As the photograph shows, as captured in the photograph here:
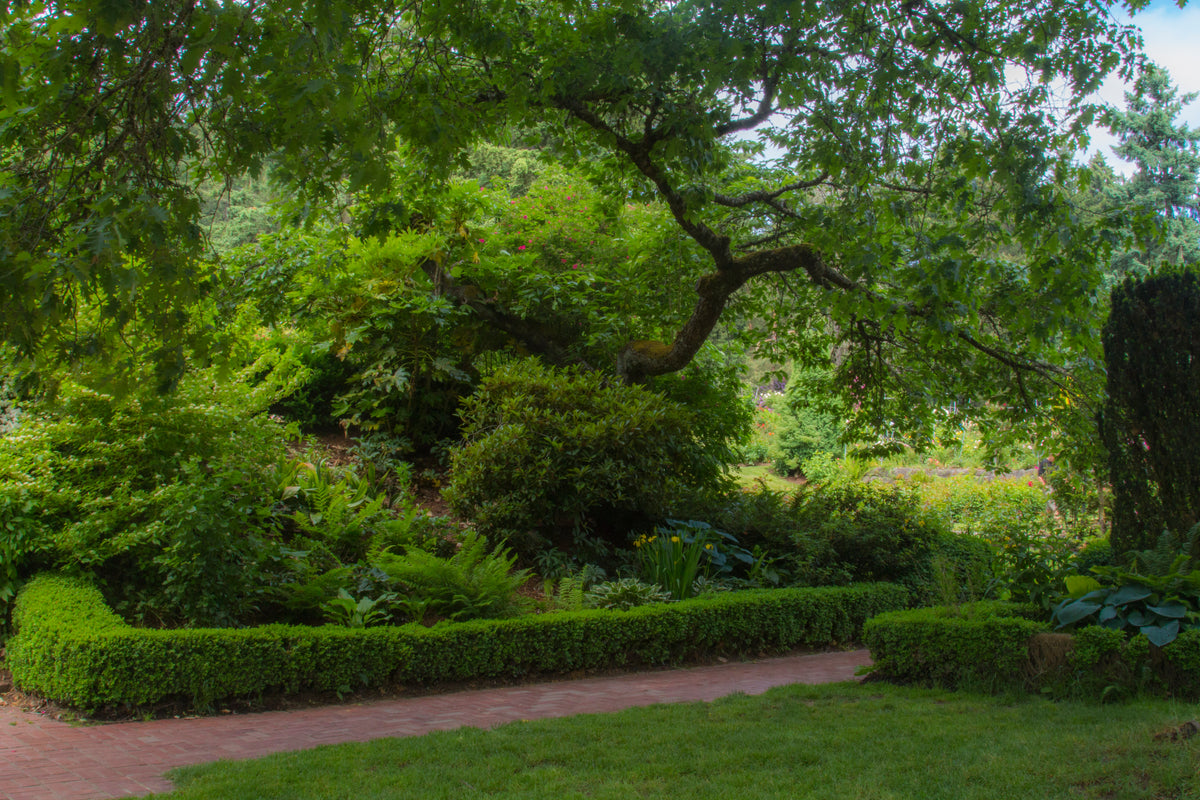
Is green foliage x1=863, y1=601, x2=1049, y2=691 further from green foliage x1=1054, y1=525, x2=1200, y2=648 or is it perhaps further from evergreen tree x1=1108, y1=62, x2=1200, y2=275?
evergreen tree x1=1108, y1=62, x2=1200, y2=275

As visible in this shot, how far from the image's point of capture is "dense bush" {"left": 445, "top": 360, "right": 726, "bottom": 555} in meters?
8.87

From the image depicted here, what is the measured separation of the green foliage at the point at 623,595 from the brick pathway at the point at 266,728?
800mm

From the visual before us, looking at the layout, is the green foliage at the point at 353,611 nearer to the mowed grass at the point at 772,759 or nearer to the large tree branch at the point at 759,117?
the mowed grass at the point at 772,759

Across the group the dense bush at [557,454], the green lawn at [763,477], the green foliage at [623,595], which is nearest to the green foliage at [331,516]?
the dense bush at [557,454]

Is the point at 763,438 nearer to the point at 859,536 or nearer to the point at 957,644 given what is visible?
the point at 859,536

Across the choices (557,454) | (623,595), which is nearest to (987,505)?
(557,454)

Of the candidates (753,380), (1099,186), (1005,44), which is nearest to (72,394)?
(1005,44)

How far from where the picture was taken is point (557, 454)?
892cm

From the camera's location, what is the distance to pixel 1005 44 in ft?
22.3

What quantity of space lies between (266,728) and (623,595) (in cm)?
352

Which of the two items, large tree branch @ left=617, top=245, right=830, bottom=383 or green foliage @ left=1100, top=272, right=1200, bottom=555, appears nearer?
green foliage @ left=1100, top=272, right=1200, bottom=555

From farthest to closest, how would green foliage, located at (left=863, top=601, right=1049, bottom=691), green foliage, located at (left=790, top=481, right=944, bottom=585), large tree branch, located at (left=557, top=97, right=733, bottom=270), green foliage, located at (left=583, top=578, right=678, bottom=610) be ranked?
green foliage, located at (left=790, top=481, right=944, bottom=585) < green foliage, located at (left=583, top=578, right=678, bottom=610) < large tree branch, located at (left=557, top=97, right=733, bottom=270) < green foliage, located at (left=863, top=601, right=1049, bottom=691)

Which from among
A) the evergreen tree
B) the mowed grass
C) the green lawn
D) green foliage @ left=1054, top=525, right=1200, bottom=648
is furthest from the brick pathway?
the evergreen tree

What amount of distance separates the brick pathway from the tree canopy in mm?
2127
